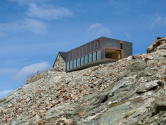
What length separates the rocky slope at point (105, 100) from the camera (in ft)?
34.5

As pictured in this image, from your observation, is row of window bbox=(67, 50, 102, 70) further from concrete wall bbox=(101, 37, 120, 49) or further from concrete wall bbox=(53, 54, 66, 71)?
concrete wall bbox=(53, 54, 66, 71)

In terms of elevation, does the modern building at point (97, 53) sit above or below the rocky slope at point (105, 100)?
above

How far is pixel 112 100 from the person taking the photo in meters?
14.8

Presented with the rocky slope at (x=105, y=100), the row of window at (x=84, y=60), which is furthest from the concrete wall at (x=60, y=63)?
the rocky slope at (x=105, y=100)

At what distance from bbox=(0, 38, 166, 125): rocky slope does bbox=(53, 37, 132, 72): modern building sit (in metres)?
22.4

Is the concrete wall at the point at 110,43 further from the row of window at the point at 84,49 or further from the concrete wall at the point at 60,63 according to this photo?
the concrete wall at the point at 60,63

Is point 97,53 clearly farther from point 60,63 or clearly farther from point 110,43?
point 60,63

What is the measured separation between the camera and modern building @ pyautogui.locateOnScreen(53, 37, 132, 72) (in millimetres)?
46969

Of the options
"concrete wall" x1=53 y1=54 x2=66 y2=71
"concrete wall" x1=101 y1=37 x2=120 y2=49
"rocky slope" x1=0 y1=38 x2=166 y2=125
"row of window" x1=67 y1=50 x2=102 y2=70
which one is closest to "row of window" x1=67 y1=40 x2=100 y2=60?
"row of window" x1=67 y1=50 x2=102 y2=70

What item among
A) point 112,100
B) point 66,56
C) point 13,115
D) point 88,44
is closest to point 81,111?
point 112,100

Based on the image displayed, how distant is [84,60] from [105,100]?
35711 mm

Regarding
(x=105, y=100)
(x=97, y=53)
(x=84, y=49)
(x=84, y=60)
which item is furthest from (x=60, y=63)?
(x=105, y=100)

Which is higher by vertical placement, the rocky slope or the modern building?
the modern building

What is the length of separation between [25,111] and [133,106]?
1394 centimetres
